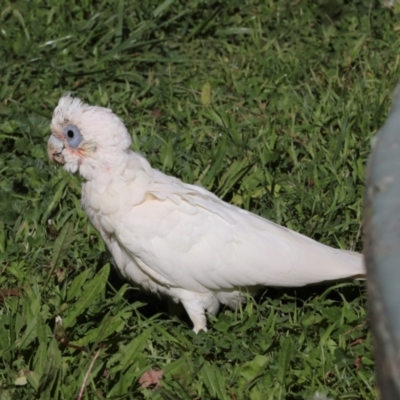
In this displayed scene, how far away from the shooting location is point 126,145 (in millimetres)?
3561

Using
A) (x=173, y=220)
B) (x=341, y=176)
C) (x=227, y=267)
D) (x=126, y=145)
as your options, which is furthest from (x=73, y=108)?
(x=341, y=176)

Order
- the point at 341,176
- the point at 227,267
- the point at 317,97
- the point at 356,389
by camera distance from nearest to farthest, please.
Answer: the point at 356,389
the point at 227,267
the point at 341,176
the point at 317,97

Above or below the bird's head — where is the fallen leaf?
below

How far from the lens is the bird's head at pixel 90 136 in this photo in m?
3.50

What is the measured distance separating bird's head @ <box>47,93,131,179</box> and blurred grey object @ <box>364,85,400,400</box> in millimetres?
1822

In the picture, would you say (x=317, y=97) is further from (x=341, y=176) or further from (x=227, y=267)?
(x=227, y=267)

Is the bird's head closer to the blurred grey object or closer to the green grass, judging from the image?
the green grass

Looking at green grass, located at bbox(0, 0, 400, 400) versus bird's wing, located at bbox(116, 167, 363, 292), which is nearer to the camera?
green grass, located at bbox(0, 0, 400, 400)

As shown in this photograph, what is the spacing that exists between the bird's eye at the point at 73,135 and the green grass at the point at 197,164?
14.0 inches

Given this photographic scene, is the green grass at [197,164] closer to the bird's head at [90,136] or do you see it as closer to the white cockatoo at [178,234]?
the white cockatoo at [178,234]

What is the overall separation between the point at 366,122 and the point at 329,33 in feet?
4.04

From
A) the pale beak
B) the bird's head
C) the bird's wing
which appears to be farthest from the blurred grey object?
the pale beak

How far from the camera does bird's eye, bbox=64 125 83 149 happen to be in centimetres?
353

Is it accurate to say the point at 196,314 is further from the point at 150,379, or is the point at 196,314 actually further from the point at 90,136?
the point at 90,136
